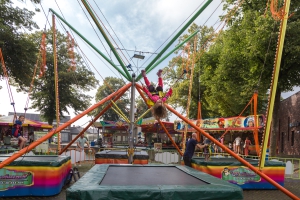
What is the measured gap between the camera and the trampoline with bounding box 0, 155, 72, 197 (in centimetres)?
723

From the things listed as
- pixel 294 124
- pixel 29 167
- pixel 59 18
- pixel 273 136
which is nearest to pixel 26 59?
pixel 59 18

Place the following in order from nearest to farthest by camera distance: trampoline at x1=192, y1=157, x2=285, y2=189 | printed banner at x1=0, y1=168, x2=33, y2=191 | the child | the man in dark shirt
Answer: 1. printed banner at x1=0, y1=168, x2=33, y2=191
2. the child
3. trampoline at x1=192, y1=157, x2=285, y2=189
4. the man in dark shirt

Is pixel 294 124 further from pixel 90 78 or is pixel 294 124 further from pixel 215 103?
pixel 90 78

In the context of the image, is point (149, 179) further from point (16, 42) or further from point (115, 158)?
point (16, 42)

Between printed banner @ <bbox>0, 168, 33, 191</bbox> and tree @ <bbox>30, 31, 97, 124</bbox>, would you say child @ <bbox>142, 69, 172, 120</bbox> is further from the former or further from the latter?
tree @ <bbox>30, 31, 97, 124</bbox>

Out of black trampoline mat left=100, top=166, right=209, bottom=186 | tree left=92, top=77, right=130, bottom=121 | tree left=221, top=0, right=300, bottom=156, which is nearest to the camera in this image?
black trampoline mat left=100, top=166, right=209, bottom=186

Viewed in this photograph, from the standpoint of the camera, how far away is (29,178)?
7.34 m

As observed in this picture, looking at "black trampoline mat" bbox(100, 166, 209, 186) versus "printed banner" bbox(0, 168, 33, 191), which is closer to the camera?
"black trampoline mat" bbox(100, 166, 209, 186)

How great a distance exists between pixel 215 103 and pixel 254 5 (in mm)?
11787

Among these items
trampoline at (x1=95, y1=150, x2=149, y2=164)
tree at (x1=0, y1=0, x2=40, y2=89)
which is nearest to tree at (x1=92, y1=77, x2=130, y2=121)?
tree at (x1=0, y1=0, x2=40, y2=89)

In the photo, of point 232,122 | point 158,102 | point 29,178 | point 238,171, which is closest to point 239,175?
point 238,171

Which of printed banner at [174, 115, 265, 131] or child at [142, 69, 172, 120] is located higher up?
child at [142, 69, 172, 120]

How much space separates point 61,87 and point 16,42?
39.7 feet

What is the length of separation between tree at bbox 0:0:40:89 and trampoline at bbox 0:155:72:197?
434 inches
